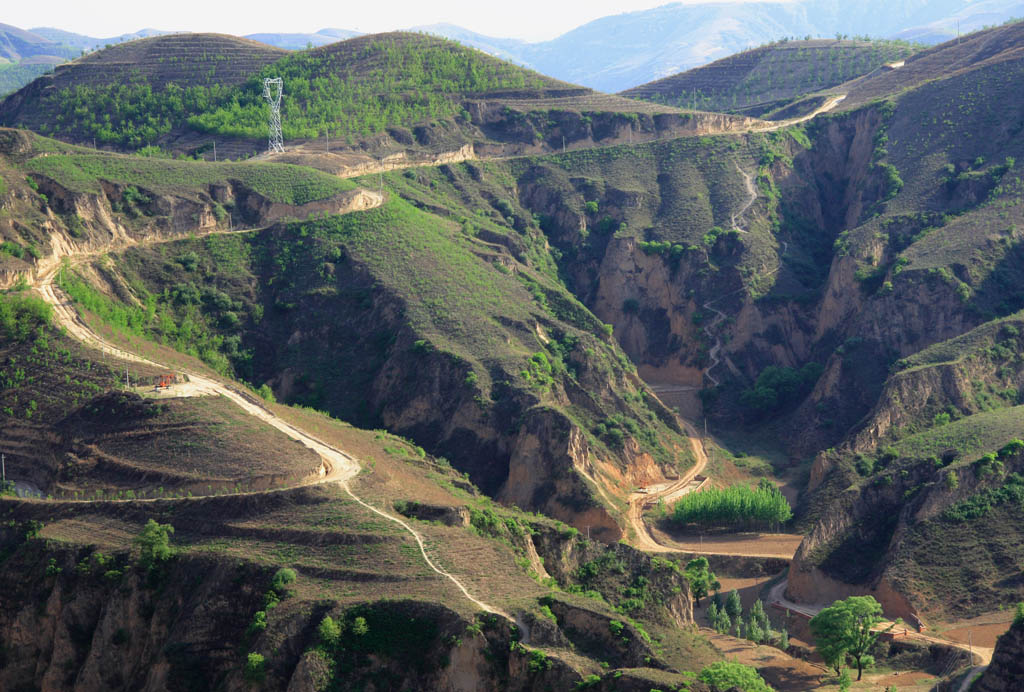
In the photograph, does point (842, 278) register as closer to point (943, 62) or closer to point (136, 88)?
point (943, 62)

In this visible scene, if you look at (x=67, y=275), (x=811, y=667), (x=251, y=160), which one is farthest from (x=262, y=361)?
(x=811, y=667)

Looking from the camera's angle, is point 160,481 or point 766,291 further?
point 766,291

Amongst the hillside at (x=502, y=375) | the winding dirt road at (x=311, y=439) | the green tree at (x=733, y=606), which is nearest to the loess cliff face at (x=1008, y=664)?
the hillside at (x=502, y=375)

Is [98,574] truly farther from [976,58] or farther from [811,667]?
[976,58]

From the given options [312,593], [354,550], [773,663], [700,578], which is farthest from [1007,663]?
[312,593]

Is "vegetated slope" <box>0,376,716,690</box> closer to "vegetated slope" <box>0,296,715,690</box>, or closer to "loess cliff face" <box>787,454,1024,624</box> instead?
"vegetated slope" <box>0,296,715,690</box>
